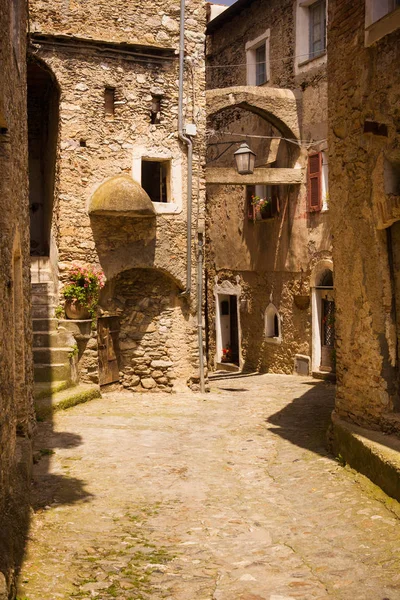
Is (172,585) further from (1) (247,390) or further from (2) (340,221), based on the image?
(1) (247,390)

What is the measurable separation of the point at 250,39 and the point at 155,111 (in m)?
5.78

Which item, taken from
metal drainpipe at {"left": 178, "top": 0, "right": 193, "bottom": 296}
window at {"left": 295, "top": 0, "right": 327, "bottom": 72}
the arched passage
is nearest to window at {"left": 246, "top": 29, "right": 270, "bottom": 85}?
window at {"left": 295, "top": 0, "right": 327, "bottom": 72}

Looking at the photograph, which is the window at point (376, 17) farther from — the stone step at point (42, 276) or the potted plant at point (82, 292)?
the stone step at point (42, 276)

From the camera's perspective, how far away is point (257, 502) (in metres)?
6.97

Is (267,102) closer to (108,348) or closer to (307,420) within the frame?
(108,348)

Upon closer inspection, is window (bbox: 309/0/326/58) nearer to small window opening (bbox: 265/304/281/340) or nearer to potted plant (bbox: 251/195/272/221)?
potted plant (bbox: 251/195/272/221)

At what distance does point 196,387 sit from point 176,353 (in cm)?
73

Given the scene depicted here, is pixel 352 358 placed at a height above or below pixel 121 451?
above

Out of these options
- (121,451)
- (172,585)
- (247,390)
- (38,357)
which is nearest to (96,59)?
(38,357)

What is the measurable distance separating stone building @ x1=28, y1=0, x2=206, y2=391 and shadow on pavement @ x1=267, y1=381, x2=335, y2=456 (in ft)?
7.94

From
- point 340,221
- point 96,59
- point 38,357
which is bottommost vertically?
point 38,357

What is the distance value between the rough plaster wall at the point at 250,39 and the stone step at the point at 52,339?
787cm

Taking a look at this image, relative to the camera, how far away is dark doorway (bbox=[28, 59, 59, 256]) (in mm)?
15164

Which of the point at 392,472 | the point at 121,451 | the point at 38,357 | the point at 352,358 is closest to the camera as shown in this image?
the point at 392,472
